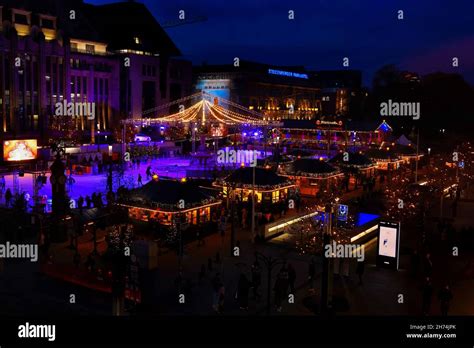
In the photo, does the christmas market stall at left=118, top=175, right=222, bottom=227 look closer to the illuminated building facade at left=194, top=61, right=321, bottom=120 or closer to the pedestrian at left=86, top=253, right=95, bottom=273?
the pedestrian at left=86, top=253, right=95, bottom=273

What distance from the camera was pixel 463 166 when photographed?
37.1m

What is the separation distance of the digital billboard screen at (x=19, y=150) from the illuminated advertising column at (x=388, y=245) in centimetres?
3185

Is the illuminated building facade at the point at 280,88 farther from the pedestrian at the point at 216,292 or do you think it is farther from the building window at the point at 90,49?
the pedestrian at the point at 216,292

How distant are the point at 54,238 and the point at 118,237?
195 inches

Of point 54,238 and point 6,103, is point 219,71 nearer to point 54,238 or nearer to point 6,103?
point 6,103

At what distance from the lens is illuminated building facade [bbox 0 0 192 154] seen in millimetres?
49062

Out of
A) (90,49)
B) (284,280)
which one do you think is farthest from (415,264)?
(90,49)

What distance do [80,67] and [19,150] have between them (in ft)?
66.4

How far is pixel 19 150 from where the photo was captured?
40375 mm

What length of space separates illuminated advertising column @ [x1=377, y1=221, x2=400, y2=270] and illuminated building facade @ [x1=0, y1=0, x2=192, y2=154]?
37.2 m

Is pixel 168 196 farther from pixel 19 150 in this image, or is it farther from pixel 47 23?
pixel 47 23

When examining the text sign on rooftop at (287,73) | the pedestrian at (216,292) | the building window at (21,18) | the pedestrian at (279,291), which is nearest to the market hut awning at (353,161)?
the pedestrian at (279,291)

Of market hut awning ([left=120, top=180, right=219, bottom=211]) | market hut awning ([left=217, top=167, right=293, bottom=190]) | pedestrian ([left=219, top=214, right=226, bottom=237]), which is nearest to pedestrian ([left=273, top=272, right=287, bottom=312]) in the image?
pedestrian ([left=219, top=214, right=226, bottom=237])

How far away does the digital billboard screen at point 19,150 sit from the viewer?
39.6 metres
